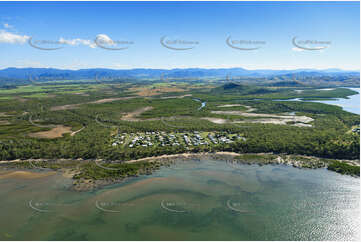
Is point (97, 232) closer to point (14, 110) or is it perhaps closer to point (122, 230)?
point (122, 230)

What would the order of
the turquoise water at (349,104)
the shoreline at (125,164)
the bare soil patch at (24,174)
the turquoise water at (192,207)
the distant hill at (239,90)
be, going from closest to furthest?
the turquoise water at (192,207) → the shoreline at (125,164) → the bare soil patch at (24,174) → the turquoise water at (349,104) → the distant hill at (239,90)

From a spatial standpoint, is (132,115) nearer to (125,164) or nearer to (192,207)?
(125,164)

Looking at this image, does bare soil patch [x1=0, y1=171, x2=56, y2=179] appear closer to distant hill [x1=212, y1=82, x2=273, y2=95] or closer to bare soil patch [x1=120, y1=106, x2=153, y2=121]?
bare soil patch [x1=120, y1=106, x2=153, y2=121]

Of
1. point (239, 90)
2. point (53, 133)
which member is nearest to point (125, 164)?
point (53, 133)

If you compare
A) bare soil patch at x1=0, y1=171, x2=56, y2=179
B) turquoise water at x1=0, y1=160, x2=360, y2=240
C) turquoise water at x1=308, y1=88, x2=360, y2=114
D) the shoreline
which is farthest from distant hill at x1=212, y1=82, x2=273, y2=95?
bare soil patch at x1=0, y1=171, x2=56, y2=179

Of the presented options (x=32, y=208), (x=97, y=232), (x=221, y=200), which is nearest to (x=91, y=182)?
(x=32, y=208)

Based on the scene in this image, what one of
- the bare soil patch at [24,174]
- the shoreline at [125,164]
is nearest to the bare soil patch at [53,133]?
the shoreline at [125,164]

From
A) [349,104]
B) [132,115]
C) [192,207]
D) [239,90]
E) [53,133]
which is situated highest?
[239,90]

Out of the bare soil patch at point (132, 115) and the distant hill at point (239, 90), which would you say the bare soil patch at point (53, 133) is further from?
the distant hill at point (239, 90)
